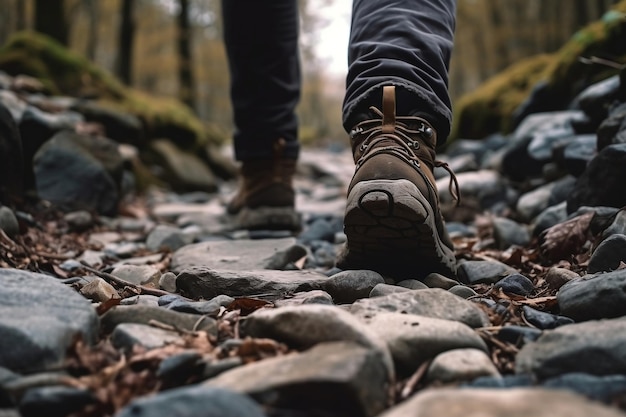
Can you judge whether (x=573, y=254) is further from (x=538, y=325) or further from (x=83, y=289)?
(x=83, y=289)

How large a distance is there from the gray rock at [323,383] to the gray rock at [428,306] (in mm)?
292

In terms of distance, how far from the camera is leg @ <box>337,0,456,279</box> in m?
1.41

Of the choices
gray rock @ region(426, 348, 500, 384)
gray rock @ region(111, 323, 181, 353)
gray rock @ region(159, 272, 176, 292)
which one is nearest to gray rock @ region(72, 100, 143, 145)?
gray rock @ region(159, 272, 176, 292)

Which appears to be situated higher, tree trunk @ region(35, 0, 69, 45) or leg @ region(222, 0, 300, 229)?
tree trunk @ region(35, 0, 69, 45)

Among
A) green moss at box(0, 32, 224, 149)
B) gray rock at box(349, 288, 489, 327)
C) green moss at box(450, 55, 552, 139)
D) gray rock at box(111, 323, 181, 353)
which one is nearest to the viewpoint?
gray rock at box(111, 323, 181, 353)

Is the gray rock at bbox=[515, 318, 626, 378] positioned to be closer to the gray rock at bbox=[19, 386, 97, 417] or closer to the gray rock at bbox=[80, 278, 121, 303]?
the gray rock at bbox=[19, 386, 97, 417]

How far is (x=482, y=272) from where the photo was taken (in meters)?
1.64

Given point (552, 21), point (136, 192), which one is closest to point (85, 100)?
point (136, 192)

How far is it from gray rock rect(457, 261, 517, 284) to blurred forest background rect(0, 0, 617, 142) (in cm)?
771

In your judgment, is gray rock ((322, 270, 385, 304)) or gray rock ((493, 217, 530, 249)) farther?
gray rock ((493, 217, 530, 249))

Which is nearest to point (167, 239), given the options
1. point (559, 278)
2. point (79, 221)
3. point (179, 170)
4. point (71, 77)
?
point (79, 221)

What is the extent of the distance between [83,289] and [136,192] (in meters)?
3.53

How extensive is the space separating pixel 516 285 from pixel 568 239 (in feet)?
1.44

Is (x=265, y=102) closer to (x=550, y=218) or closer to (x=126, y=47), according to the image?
(x=550, y=218)
